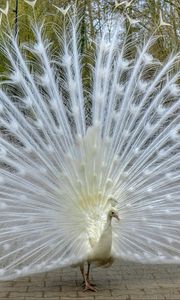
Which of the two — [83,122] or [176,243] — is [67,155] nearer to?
[83,122]

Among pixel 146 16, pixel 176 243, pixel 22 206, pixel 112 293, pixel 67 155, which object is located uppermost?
pixel 146 16

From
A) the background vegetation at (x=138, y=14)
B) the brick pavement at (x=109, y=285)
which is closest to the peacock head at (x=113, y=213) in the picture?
the brick pavement at (x=109, y=285)

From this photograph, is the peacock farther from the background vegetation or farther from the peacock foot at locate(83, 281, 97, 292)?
the background vegetation

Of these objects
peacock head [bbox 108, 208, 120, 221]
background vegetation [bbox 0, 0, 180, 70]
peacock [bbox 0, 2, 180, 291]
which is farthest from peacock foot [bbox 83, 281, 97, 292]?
background vegetation [bbox 0, 0, 180, 70]

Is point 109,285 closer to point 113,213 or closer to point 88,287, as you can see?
point 88,287

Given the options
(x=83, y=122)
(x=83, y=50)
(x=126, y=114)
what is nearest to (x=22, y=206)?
(x=83, y=122)

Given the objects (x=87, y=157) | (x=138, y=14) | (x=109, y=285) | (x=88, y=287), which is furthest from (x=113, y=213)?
(x=138, y=14)
